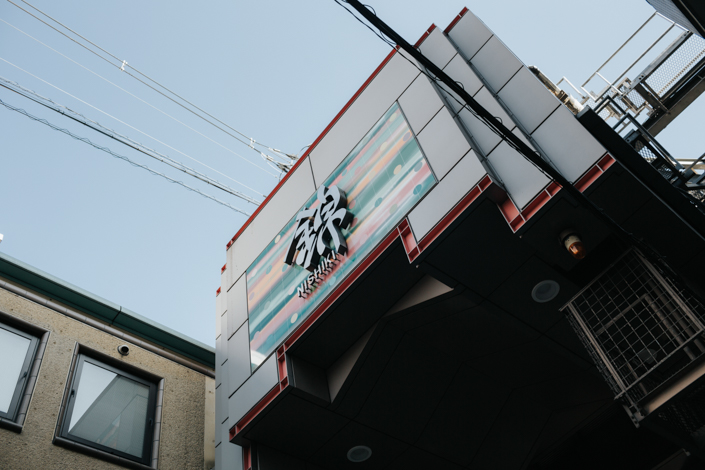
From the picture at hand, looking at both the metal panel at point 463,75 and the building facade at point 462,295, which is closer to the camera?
Answer: the building facade at point 462,295

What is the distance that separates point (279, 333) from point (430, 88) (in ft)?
18.0

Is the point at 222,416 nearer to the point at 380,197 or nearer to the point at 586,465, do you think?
the point at 380,197

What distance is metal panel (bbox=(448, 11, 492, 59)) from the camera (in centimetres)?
1056

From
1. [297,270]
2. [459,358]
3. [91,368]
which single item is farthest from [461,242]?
[91,368]

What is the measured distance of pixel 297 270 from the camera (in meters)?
11.6

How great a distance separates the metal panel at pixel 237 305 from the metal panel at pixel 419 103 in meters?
5.62

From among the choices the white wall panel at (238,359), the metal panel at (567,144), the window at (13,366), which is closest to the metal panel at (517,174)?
the metal panel at (567,144)

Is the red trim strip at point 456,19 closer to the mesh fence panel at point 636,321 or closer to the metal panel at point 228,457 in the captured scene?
the mesh fence panel at point 636,321

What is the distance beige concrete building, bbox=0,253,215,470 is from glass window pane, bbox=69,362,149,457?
2cm

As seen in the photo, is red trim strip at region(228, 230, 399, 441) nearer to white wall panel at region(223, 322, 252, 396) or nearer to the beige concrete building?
white wall panel at region(223, 322, 252, 396)

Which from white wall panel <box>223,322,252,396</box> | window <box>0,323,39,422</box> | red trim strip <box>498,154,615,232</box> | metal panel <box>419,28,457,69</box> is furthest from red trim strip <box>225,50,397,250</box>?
red trim strip <box>498,154,615,232</box>

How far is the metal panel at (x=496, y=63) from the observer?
31.9 feet

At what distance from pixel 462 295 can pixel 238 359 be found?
5485mm

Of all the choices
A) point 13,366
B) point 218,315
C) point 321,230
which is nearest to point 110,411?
point 13,366
